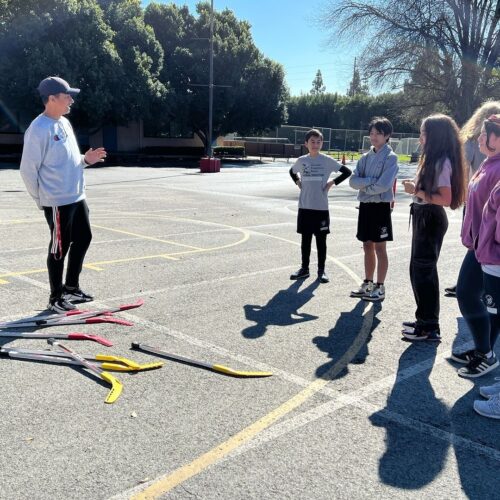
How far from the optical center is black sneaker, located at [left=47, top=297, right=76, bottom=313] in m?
5.62

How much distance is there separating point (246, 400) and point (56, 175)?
307 cm

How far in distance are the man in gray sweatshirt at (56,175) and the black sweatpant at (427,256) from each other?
332cm

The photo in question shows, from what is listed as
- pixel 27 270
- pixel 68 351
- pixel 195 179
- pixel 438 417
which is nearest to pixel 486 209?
pixel 438 417

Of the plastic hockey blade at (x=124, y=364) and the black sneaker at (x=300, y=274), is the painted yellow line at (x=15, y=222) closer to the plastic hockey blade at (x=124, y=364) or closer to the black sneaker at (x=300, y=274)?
the black sneaker at (x=300, y=274)

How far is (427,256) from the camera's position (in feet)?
16.6

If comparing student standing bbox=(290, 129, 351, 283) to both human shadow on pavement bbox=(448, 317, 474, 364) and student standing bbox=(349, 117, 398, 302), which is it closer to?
student standing bbox=(349, 117, 398, 302)

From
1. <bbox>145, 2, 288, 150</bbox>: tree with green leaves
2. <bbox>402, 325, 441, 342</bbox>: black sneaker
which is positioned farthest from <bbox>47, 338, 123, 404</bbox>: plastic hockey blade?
<bbox>145, 2, 288, 150</bbox>: tree with green leaves

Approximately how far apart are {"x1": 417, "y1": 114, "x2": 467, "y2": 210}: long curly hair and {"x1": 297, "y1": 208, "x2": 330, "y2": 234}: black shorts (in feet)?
8.29

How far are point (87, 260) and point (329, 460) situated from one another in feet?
18.4

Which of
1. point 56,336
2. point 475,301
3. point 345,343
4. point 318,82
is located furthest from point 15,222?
point 318,82

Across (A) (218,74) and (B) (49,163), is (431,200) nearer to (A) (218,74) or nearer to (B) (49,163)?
(B) (49,163)

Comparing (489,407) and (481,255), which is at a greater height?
(481,255)

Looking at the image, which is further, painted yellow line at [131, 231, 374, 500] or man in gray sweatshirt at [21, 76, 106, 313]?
man in gray sweatshirt at [21, 76, 106, 313]

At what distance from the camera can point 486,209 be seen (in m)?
3.74
